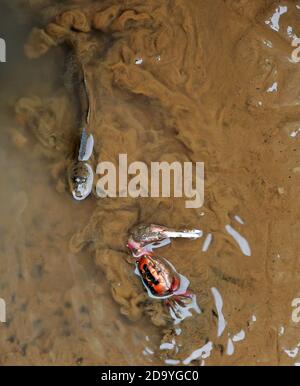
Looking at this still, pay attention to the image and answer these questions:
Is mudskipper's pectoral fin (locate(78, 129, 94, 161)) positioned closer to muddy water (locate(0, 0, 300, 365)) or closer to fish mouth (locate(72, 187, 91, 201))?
muddy water (locate(0, 0, 300, 365))

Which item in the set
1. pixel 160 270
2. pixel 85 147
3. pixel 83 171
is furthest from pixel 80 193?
pixel 160 270

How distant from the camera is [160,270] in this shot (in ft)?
7.88

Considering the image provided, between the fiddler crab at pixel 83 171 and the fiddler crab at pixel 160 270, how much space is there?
370 millimetres

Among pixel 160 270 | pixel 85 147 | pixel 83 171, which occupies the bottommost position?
pixel 160 270

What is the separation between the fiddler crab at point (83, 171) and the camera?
95.5 inches

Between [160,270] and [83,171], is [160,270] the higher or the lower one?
the lower one

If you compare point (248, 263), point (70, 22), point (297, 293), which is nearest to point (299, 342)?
point (297, 293)

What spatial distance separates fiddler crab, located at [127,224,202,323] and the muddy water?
0.15 ft

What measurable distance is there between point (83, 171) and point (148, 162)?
0.37 meters

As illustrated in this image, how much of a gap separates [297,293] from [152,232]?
886 millimetres

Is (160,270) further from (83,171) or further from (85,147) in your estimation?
(85,147)

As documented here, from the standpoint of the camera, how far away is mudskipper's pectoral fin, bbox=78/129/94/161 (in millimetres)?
2430

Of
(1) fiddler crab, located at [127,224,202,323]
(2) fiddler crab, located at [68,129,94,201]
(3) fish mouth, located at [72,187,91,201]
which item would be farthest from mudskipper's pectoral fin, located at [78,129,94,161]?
(1) fiddler crab, located at [127,224,202,323]

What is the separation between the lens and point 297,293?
2436 mm
